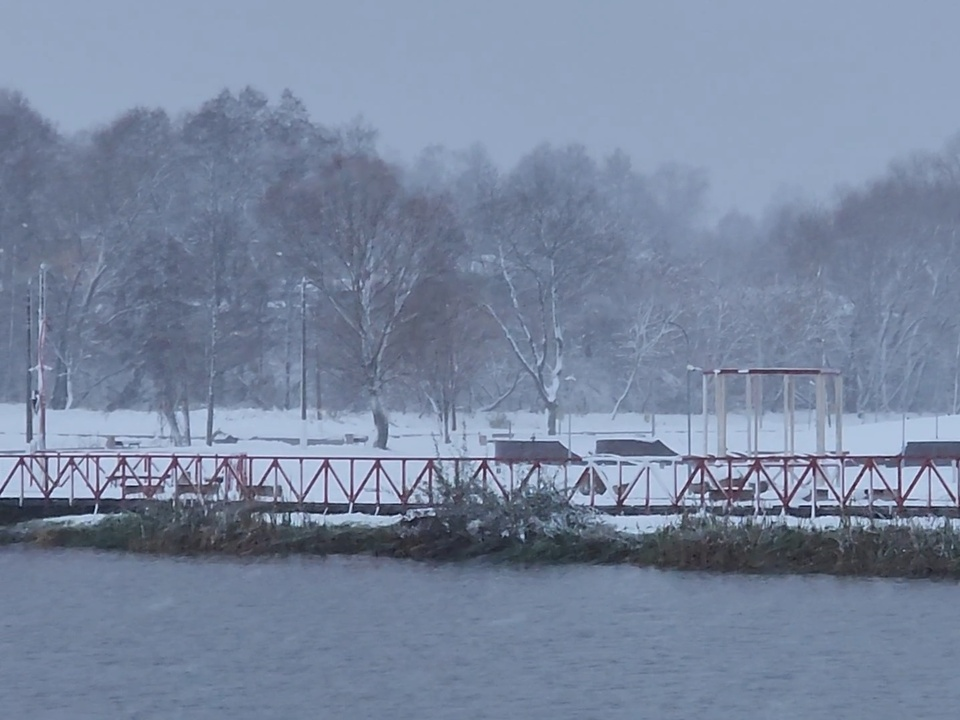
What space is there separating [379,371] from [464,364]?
583 cm

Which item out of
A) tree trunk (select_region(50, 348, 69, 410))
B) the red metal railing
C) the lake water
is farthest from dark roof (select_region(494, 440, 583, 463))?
tree trunk (select_region(50, 348, 69, 410))

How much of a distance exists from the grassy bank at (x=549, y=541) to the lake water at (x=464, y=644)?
74 centimetres

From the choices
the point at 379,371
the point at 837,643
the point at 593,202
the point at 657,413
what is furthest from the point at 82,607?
the point at 657,413

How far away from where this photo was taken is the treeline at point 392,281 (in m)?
57.3

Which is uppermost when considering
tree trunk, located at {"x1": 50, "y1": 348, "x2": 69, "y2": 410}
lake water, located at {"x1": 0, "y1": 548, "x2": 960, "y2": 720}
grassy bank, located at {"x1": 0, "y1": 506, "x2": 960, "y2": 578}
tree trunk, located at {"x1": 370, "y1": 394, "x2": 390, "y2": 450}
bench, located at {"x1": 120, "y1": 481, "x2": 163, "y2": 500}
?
tree trunk, located at {"x1": 50, "y1": 348, "x2": 69, "y2": 410}

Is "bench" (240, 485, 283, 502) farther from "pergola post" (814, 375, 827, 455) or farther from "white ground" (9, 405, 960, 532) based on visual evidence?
"white ground" (9, 405, 960, 532)

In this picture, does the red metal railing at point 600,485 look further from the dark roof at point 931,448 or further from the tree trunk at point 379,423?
the tree trunk at point 379,423

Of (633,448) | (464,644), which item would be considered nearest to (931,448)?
(633,448)

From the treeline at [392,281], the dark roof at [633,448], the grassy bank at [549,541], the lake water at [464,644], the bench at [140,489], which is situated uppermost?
the treeline at [392,281]

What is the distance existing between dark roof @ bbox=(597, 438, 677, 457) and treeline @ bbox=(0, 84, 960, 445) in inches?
318

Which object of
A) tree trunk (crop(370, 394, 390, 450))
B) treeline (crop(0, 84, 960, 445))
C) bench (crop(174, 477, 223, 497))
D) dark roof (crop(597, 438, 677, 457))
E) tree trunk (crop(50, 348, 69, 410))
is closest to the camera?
bench (crop(174, 477, 223, 497))

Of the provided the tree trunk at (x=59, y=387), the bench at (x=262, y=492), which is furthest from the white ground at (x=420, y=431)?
the bench at (x=262, y=492)

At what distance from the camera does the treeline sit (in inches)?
2258

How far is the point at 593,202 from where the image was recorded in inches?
2692
